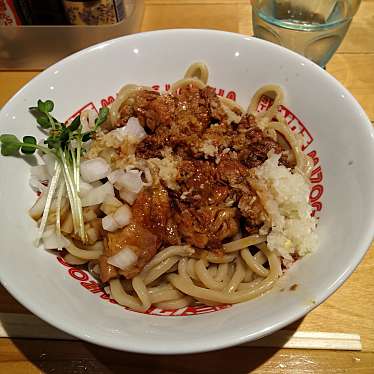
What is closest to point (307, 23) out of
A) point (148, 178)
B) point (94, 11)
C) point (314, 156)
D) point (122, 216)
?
point (314, 156)

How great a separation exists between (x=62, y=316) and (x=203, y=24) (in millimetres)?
2696

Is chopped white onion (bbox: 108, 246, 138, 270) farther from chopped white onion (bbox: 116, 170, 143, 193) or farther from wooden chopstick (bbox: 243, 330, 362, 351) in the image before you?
wooden chopstick (bbox: 243, 330, 362, 351)

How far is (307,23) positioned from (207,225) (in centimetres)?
180

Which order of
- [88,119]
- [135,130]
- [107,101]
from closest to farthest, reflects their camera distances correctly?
1. [135,130]
2. [88,119]
3. [107,101]

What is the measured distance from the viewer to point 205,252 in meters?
1.98

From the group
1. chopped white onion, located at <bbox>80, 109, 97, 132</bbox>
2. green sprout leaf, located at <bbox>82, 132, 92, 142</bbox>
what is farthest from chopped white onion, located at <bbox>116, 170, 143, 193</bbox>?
chopped white onion, located at <bbox>80, 109, 97, 132</bbox>

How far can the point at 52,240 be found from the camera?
1.93 m

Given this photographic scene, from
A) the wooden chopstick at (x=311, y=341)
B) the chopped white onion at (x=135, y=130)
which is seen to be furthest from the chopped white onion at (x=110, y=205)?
the wooden chopstick at (x=311, y=341)

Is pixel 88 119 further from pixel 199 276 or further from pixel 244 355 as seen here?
pixel 244 355

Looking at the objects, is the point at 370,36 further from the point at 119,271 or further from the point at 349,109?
the point at 119,271

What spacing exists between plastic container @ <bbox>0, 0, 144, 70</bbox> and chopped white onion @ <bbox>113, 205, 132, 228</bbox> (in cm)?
172

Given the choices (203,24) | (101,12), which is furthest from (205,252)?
(203,24)

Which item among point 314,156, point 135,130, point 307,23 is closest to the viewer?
point 314,156

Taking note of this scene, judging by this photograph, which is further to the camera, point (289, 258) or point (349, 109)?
point (349, 109)
